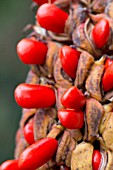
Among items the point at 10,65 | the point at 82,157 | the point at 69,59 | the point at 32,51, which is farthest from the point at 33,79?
the point at 10,65

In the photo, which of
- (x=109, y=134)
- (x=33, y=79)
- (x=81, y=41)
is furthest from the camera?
(x=33, y=79)

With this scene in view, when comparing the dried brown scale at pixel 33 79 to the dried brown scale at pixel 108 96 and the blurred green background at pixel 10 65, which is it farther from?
the blurred green background at pixel 10 65

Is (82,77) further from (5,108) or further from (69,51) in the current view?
(5,108)

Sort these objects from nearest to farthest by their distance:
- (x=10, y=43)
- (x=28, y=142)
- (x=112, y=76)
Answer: (x=112, y=76) < (x=28, y=142) < (x=10, y=43)

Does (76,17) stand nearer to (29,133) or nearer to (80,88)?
(80,88)

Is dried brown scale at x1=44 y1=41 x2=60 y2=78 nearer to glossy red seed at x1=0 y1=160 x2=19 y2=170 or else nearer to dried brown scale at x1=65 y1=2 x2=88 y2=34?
dried brown scale at x1=65 y1=2 x2=88 y2=34

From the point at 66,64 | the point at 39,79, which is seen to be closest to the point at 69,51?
the point at 66,64
